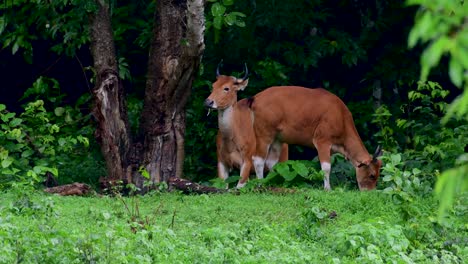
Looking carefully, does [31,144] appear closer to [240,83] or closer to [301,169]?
[240,83]

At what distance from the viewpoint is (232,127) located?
42.5 ft

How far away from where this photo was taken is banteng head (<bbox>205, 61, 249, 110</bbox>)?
505 inches

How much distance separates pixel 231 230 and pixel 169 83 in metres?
3.29

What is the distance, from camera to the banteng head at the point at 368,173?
12.3 m

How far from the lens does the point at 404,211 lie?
8422mm

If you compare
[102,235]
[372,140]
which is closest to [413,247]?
[102,235]

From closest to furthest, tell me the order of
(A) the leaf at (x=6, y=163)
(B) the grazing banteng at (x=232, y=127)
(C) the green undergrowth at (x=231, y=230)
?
(C) the green undergrowth at (x=231, y=230) < (A) the leaf at (x=6, y=163) < (B) the grazing banteng at (x=232, y=127)

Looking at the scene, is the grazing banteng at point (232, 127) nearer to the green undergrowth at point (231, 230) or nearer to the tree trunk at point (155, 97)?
the tree trunk at point (155, 97)

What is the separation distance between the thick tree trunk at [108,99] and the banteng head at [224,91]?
5.76 ft

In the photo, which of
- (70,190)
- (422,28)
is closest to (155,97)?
(70,190)

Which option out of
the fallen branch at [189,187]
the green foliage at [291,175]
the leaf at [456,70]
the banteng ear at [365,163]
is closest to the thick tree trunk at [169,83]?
the fallen branch at [189,187]

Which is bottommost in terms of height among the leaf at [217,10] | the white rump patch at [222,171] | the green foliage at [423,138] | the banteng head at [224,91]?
the white rump patch at [222,171]

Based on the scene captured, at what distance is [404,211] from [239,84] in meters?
4.83

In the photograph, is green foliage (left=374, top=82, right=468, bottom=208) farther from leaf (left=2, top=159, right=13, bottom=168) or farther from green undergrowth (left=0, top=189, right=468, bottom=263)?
leaf (left=2, top=159, right=13, bottom=168)
